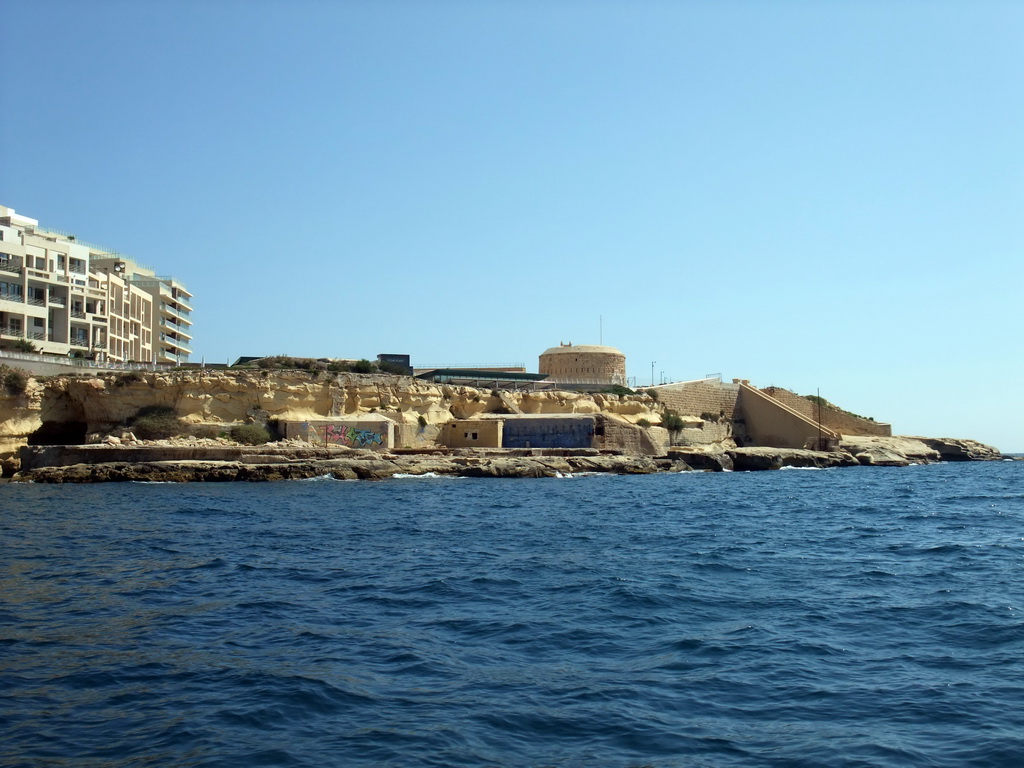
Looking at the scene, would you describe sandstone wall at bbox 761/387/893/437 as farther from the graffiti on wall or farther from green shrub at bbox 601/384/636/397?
the graffiti on wall

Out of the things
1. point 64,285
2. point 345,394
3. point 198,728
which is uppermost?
point 64,285

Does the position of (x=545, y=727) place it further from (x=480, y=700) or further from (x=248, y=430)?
(x=248, y=430)

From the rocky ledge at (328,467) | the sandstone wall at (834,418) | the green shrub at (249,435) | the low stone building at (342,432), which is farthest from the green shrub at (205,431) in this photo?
the sandstone wall at (834,418)

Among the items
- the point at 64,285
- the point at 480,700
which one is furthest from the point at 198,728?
the point at 64,285

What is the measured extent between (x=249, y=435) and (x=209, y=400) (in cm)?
307

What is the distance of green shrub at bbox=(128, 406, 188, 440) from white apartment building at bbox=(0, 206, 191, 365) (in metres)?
8.19

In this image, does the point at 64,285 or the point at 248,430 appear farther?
the point at 64,285

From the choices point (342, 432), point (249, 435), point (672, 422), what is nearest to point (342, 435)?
point (342, 432)

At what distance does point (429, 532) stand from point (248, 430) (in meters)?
21.6

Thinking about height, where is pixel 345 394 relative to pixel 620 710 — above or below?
above

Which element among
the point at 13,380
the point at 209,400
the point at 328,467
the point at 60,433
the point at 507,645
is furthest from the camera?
the point at 209,400

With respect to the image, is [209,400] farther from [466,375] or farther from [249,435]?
[466,375]

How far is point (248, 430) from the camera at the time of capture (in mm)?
36969

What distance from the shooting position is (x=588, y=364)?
6050 centimetres
